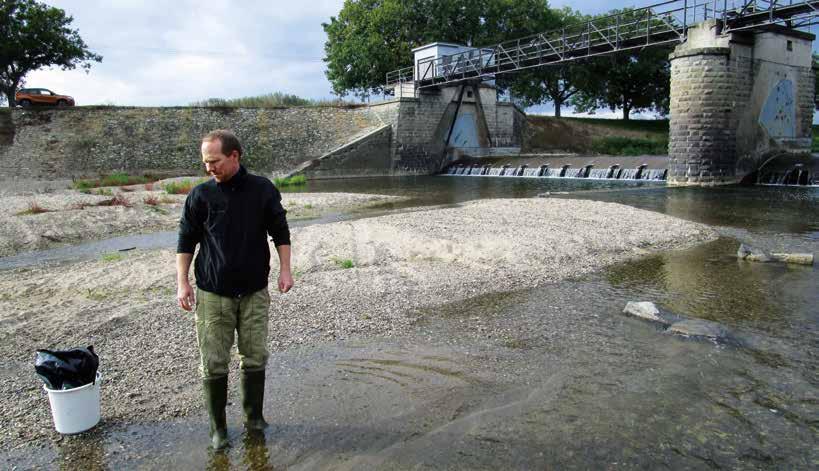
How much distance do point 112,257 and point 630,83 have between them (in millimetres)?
54772

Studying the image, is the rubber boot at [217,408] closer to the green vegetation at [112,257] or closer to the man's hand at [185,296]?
the man's hand at [185,296]

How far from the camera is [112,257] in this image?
11.1m

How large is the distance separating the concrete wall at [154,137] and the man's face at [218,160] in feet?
110

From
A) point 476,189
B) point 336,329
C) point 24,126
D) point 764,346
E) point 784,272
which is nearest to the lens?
point 764,346

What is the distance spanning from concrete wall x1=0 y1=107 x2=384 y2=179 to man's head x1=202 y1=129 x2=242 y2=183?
3337 cm

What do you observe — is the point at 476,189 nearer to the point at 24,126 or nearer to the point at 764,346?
the point at 764,346

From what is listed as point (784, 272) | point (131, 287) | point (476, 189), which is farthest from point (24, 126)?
point (784, 272)

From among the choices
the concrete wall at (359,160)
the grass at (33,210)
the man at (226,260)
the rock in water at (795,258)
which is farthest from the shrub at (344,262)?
the concrete wall at (359,160)

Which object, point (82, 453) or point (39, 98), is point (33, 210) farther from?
point (39, 98)

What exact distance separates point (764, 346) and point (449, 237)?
6.03 meters

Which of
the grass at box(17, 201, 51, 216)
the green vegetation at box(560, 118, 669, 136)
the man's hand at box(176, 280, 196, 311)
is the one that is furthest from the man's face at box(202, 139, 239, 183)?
the green vegetation at box(560, 118, 669, 136)

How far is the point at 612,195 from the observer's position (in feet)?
69.8

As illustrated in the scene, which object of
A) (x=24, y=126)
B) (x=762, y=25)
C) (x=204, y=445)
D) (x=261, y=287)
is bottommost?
(x=204, y=445)

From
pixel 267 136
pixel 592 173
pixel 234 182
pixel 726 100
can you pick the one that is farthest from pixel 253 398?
pixel 267 136
